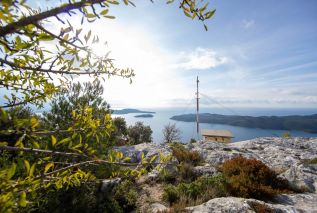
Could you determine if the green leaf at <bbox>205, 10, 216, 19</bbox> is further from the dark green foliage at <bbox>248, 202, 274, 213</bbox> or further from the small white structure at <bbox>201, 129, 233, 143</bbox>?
the small white structure at <bbox>201, 129, 233, 143</bbox>

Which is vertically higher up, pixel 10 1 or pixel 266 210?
pixel 10 1

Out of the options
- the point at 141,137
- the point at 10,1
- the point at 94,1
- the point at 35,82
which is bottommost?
the point at 141,137

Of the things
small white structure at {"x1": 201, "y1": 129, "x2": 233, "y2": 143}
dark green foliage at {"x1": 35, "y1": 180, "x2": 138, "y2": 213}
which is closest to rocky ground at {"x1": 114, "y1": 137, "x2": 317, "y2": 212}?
dark green foliage at {"x1": 35, "y1": 180, "x2": 138, "y2": 213}

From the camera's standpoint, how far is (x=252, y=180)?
7.80 m

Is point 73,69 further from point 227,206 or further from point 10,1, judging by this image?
point 227,206

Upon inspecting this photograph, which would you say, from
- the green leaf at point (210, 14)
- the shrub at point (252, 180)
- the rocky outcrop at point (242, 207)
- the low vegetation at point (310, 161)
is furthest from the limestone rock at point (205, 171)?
the green leaf at point (210, 14)

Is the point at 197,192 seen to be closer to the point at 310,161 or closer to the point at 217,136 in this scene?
the point at 310,161

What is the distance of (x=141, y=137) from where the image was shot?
29984 millimetres

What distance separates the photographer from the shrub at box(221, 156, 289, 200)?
6871 millimetres

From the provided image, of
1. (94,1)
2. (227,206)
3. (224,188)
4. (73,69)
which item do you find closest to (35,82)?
(73,69)

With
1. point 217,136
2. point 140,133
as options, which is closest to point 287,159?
point 217,136

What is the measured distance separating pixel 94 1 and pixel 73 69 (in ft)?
2.36

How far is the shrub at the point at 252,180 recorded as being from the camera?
6.87 m

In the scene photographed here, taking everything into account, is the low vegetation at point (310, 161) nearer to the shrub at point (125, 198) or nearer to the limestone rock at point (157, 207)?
the limestone rock at point (157, 207)
